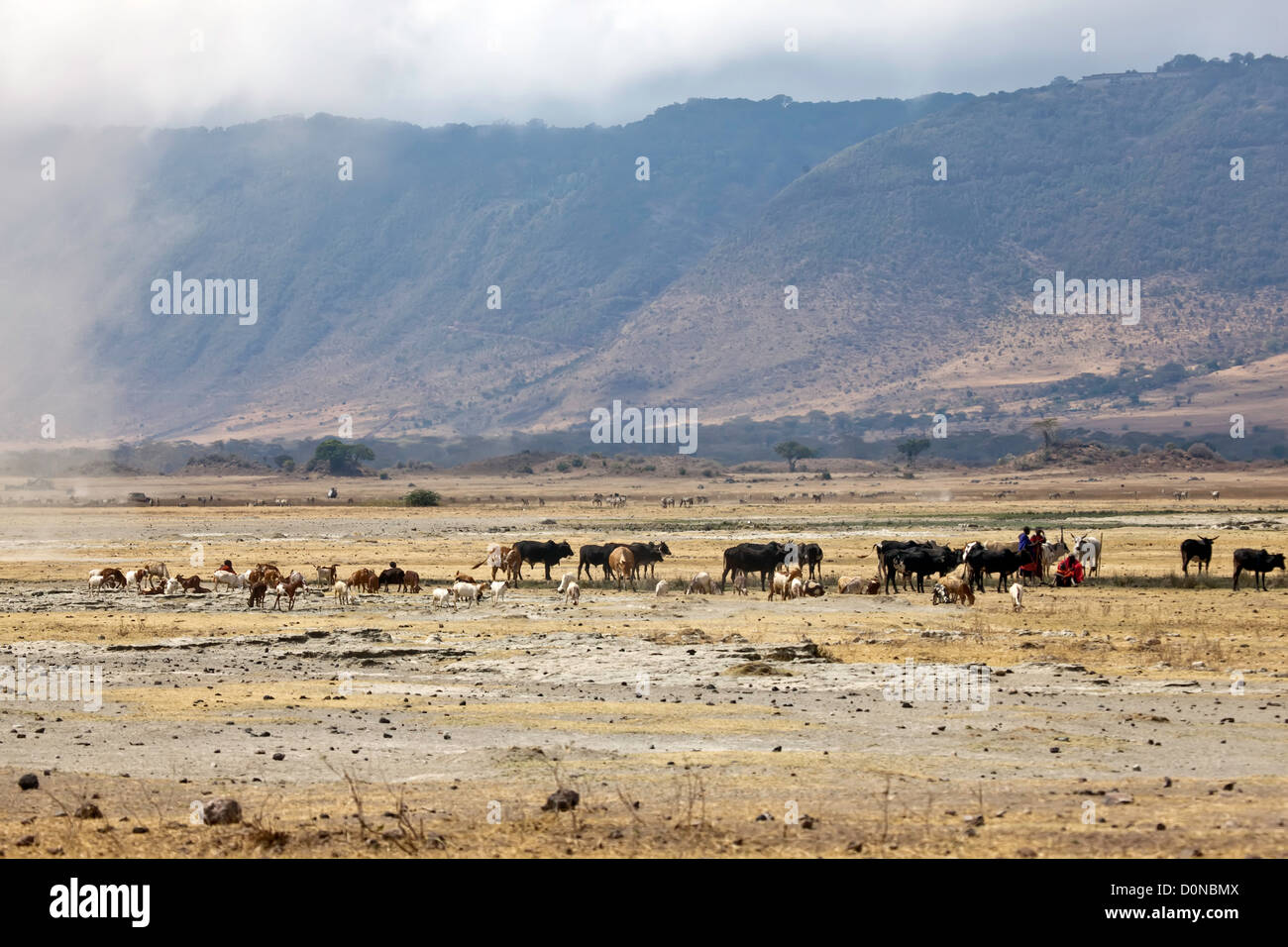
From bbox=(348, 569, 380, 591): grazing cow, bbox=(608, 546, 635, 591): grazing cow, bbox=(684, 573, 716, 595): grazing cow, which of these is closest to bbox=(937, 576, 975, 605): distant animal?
bbox=(684, 573, 716, 595): grazing cow

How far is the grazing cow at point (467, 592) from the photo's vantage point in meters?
29.7

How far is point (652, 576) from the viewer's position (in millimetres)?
36719

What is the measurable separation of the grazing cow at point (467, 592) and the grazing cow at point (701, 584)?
16.1 ft

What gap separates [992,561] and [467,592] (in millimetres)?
11344

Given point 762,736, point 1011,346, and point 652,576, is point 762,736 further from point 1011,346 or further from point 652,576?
point 1011,346

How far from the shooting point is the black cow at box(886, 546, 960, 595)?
32062mm

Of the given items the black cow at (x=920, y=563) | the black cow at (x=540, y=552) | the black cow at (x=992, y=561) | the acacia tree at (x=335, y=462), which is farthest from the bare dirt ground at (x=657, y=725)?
the acacia tree at (x=335, y=462)

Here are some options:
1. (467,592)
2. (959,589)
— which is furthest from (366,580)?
(959,589)

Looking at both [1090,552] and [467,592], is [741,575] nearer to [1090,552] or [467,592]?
[467,592]

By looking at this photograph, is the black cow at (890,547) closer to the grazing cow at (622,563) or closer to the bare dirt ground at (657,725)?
the bare dirt ground at (657,725)

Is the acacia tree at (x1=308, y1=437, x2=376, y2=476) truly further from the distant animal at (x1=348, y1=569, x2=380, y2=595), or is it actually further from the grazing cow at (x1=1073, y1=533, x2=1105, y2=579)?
the grazing cow at (x1=1073, y1=533, x2=1105, y2=579)

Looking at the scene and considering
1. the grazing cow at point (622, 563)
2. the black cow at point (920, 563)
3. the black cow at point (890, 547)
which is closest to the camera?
the black cow at point (920, 563)
